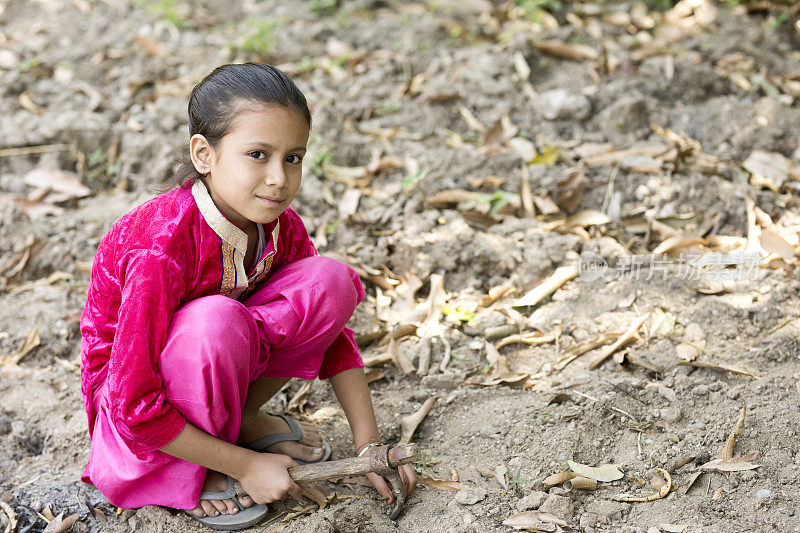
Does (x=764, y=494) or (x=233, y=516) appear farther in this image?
(x=233, y=516)

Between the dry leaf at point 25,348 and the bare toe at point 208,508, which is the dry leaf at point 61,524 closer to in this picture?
the bare toe at point 208,508

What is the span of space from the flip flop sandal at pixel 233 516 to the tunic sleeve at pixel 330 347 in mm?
390

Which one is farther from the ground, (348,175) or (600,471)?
(348,175)

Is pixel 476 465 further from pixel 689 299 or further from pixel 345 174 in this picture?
pixel 345 174

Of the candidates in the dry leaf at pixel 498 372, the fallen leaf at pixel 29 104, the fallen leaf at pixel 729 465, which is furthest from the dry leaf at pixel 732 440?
the fallen leaf at pixel 29 104

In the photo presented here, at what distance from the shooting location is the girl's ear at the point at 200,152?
1817 mm

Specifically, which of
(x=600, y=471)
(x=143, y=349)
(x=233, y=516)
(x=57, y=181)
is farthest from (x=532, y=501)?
(x=57, y=181)

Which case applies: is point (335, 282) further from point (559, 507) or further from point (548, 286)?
point (548, 286)

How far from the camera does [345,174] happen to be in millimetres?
3406

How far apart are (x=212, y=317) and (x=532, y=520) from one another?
921 mm

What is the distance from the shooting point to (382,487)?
2.00 metres

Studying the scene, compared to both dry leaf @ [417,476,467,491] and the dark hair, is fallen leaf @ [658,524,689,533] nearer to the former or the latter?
dry leaf @ [417,476,467,491]

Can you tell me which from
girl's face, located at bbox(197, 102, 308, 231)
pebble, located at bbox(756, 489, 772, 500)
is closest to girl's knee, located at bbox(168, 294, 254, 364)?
girl's face, located at bbox(197, 102, 308, 231)

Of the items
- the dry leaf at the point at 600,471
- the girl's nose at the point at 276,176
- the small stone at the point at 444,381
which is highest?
the girl's nose at the point at 276,176
